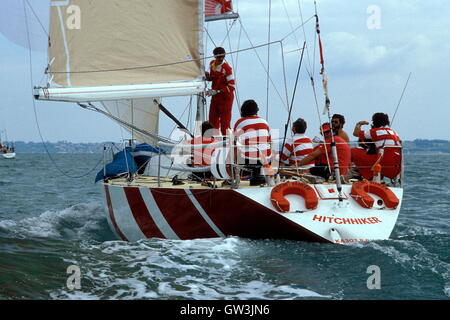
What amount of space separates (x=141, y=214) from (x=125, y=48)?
231 centimetres

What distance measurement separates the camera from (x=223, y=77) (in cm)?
929

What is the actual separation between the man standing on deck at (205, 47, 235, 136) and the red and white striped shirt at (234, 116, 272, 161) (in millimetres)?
2399

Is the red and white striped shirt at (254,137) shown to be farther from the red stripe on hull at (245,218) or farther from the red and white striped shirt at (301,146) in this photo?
the red and white striped shirt at (301,146)

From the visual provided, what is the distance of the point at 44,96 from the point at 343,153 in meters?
3.94

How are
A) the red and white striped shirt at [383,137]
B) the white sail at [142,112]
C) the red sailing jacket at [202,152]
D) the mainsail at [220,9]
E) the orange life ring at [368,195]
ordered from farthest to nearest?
1. the mainsail at [220,9]
2. the white sail at [142,112]
3. the red and white striped shirt at [383,137]
4. the red sailing jacket at [202,152]
5. the orange life ring at [368,195]

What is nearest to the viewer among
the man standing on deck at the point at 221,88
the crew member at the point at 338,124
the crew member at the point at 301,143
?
the crew member at the point at 301,143

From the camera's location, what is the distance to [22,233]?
8.24 meters

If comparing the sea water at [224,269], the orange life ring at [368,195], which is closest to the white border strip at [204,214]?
the sea water at [224,269]

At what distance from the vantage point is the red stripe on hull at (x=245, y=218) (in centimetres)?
615

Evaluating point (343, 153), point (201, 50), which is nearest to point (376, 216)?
point (343, 153)

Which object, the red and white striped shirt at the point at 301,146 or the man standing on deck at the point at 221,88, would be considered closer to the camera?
the red and white striped shirt at the point at 301,146

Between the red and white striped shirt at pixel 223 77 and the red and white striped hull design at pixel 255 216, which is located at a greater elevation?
the red and white striped shirt at pixel 223 77

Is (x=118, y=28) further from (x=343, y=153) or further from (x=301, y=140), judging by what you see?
(x=343, y=153)

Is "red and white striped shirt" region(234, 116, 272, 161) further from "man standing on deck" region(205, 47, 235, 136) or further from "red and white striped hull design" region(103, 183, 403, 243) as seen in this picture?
"man standing on deck" region(205, 47, 235, 136)
